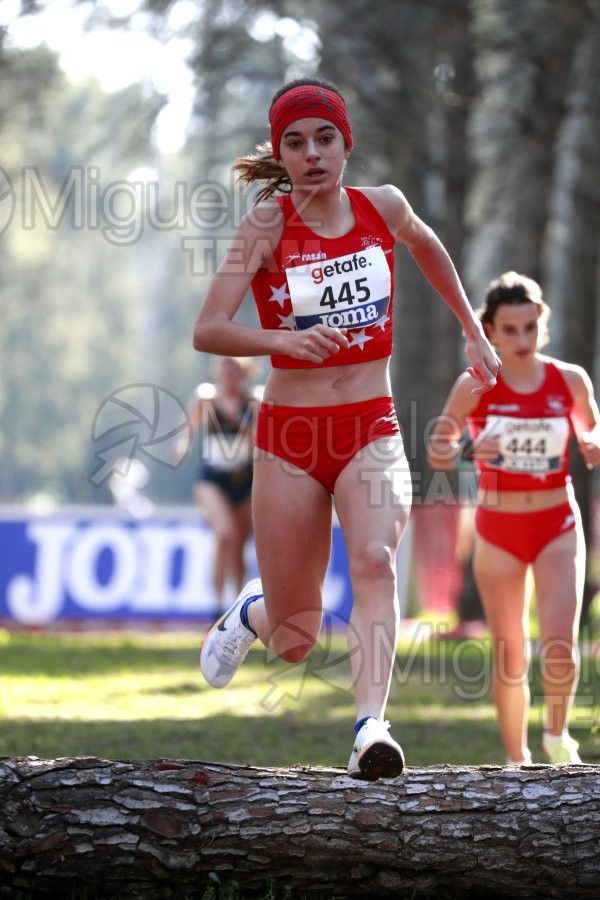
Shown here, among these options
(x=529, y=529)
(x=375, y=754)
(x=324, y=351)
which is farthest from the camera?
(x=529, y=529)

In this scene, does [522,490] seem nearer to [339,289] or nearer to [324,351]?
[339,289]

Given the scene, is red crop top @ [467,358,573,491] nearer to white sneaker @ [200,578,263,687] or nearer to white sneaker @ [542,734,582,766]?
white sneaker @ [542,734,582,766]

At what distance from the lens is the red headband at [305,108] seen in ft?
14.3

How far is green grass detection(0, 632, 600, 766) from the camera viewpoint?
→ 686 centimetres

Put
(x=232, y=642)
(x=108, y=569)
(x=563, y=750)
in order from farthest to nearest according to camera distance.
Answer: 1. (x=108, y=569)
2. (x=563, y=750)
3. (x=232, y=642)

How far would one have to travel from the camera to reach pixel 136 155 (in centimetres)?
1627

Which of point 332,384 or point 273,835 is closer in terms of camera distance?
point 273,835

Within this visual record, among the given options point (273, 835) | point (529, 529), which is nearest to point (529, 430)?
point (529, 529)

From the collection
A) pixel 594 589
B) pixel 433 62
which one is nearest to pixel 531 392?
pixel 594 589

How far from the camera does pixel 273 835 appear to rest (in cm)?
400

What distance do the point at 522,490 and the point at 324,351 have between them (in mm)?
2192

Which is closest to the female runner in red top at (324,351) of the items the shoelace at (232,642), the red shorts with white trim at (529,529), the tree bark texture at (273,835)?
the tree bark texture at (273,835)

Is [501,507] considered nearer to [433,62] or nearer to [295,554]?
[295,554]

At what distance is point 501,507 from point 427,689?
164 inches
